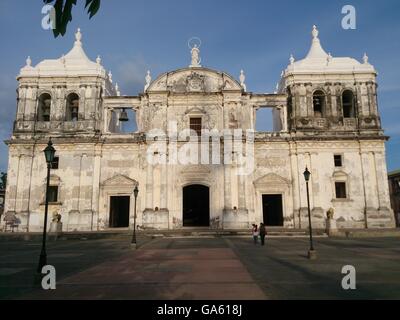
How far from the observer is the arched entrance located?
27906 millimetres

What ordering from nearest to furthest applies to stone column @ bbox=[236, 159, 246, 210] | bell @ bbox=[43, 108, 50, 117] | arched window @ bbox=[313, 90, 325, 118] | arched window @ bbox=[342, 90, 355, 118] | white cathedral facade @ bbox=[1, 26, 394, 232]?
stone column @ bbox=[236, 159, 246, 210] → white cathedral facade @ bbox=[1, 26, 394, 232] → arched window @ bbox=[342, 90, 355, 118] → arched window @ bbox=[313, 90, 325, 118] → bell @ bbox=[43, 108, 50, 117]

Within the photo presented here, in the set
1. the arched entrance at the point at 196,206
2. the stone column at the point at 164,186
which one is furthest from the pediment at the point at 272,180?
the stone column at the point at 164,186

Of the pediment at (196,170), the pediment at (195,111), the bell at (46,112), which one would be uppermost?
the bell at (46,112)

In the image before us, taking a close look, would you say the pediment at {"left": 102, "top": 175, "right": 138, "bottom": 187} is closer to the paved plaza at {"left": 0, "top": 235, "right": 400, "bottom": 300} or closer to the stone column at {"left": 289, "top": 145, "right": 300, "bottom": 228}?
the stone column at {"left": 289, "top": 145, "right": 300, "bottom": 228}

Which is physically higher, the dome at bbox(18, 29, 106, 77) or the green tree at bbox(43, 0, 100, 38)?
the dome at bbox(18, 29, 106, 77)

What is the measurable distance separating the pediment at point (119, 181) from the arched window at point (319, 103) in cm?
1576

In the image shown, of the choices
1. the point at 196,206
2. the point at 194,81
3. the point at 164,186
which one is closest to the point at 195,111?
the point at 194,81

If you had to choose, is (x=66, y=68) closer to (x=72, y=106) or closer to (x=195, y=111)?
(x=72, y=106)

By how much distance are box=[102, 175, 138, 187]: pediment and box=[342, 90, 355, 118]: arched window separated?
711 inches

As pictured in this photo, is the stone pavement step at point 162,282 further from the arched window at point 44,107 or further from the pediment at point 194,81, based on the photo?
the arched window at point 44,107

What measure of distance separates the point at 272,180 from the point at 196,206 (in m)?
6.86

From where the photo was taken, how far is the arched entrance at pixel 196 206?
2791 cm

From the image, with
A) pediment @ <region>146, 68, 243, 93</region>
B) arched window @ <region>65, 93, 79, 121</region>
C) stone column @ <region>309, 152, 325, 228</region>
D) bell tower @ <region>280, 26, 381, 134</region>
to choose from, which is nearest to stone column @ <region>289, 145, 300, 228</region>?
stone column @ <region>309, 152, 325, 228</region>
